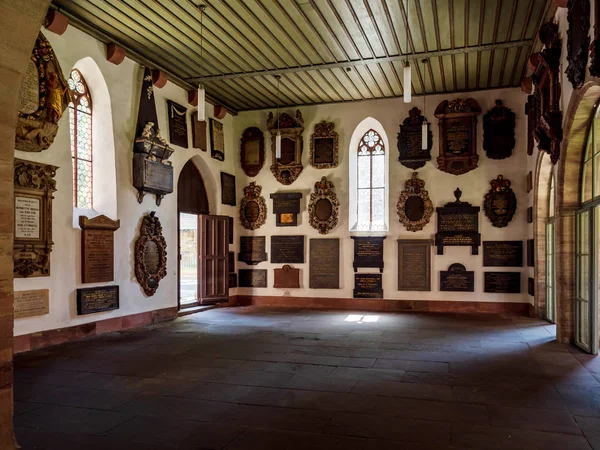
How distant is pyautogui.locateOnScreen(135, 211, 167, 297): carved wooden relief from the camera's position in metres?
8.20

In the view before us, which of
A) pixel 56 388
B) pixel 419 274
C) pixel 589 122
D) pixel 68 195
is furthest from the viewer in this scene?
pixel 419 274

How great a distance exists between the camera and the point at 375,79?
9461mm

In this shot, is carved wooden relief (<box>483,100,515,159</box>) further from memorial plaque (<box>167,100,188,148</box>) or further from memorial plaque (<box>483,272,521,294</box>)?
memorial plaque (<box>167,100,188,148</box>)

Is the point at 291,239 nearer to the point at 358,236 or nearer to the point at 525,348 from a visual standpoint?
the point at 358,236

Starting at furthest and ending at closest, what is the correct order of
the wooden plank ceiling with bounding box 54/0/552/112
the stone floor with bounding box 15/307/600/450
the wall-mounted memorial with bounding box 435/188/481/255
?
the wall-mounted memorial with bounding box 435/188/481/255 < the wooden plank ceiling with bounding box 54/0/552/112 < the stone floor with bounding box 15/307/600/450

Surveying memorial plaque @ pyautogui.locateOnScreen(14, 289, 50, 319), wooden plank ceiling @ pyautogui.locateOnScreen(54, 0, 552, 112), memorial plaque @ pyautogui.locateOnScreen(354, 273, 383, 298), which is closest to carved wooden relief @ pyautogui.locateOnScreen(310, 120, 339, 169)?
wooden plank ceiling @ pyautogui.locateOnScreen(54, 0, 552, 112)

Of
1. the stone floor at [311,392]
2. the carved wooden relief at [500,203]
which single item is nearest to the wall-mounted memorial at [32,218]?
the stone floor at [311,392]

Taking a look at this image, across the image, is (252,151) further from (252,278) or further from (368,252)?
(368,252)

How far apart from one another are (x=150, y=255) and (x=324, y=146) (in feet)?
15.1

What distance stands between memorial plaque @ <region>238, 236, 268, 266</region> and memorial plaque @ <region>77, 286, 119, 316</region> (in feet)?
13.2

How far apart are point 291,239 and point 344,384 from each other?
6522mm

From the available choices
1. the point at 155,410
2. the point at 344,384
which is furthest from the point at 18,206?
the point at 344,384

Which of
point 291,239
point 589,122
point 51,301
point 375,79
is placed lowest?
point 51,301

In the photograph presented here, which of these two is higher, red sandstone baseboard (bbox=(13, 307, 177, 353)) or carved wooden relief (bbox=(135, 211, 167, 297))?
carved wooden relief (bbox=(135, 211, 167, 297))
